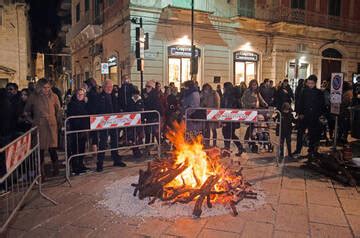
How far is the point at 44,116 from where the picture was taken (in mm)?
6457

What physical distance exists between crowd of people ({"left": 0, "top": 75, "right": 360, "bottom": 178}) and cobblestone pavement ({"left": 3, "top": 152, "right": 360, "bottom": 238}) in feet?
4.14

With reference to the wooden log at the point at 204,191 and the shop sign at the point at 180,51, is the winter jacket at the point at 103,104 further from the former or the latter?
the shop sign at the point at 180,51

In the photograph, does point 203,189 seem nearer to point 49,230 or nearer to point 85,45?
point 49,230

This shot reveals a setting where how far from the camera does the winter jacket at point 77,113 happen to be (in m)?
7.12

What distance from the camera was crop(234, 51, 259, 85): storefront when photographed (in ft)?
64.3

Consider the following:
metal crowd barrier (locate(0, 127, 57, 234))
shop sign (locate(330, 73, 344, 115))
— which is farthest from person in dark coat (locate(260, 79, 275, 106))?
metal crowd barrier (locate(0, 127, 57, 234))

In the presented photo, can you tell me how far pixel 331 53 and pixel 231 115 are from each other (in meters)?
18.3

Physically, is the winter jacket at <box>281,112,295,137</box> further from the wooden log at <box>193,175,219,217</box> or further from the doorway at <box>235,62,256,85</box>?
the doorway at <box>235,62,256,85</box>

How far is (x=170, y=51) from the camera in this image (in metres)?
17.4

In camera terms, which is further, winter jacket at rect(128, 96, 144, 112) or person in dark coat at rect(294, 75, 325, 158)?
winter jacket at rect(128, 96, 144, 112)

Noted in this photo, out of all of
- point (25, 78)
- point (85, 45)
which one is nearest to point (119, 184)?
point (85, 45)

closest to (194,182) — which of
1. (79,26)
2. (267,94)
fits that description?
(267,94)

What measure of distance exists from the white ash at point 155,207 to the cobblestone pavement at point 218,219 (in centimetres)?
15

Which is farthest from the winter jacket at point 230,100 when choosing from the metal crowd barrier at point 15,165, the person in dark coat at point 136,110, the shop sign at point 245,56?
the shop sign at point 245,56
